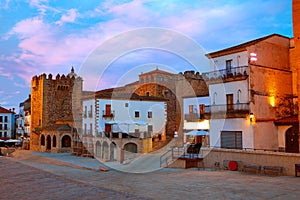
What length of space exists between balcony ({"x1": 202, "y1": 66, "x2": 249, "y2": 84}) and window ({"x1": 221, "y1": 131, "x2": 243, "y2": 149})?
380 cm

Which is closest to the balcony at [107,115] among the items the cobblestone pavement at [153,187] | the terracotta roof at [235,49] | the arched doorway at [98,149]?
the arched doorway at [98,149]

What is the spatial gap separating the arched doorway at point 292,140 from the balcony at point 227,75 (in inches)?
182

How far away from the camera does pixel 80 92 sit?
45.9 m

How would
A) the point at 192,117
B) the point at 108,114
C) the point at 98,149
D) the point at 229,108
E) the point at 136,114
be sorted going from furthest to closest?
the point at 136,114 < the point at 108,114 < the point at 98,149 < the point at 192,117 < the point at 229,108

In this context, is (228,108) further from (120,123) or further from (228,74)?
(120,123)

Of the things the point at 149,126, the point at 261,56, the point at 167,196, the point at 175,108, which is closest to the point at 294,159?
the point at 167,196

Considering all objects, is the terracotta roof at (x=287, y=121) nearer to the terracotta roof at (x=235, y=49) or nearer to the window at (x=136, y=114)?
the terracotta roof at (x=235, y=49)

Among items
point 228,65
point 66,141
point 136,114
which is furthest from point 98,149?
point 228,65

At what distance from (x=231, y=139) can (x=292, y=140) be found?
13.0ft

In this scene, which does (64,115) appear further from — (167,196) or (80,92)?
(167,196)

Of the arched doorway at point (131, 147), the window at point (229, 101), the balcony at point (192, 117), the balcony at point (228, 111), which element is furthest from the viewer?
the arched doorway at point (131, 147)

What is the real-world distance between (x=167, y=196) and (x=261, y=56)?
1539 centimetres

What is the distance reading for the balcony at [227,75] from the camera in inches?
856

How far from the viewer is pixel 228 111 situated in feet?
73.2
